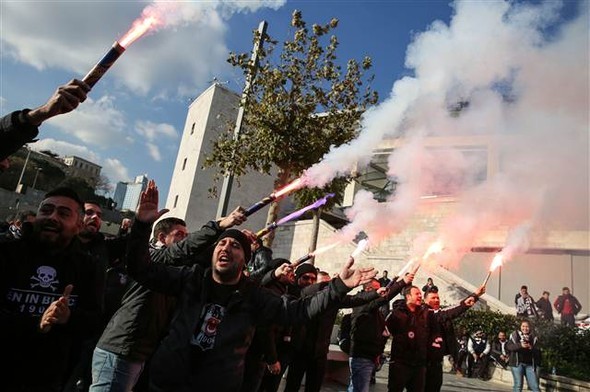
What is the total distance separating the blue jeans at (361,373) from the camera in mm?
6105

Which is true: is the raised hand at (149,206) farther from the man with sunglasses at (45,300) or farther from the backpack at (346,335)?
the backpack at (346,335)

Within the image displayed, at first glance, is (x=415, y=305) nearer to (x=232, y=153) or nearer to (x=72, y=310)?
(x=72, y=310)

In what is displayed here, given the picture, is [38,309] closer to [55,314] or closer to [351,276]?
[55,314]

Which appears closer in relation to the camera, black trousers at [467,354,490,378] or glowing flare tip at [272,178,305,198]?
glowing flare tip at [272,178,305,198]

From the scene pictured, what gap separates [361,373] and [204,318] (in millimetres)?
3982

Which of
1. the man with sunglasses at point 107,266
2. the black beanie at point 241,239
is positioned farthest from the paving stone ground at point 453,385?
the black beanie at point 241,239

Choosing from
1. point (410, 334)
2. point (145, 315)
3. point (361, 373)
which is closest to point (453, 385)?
point (410, 334)

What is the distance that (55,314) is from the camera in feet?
7.60

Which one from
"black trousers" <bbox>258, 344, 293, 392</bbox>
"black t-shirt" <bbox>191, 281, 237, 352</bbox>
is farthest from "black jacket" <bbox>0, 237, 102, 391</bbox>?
"black trousers" <bbox>258, 344, 293, 392</bbox>

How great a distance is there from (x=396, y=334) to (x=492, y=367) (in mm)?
8879

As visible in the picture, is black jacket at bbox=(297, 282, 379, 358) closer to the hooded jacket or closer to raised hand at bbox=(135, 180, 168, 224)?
raised hand at bbox=(135, 180, 168, 224)

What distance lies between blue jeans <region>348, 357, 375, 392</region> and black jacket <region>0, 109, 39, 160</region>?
17.6ft

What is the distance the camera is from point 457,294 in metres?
16.8

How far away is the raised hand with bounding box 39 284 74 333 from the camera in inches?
91.1
